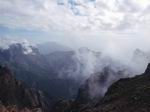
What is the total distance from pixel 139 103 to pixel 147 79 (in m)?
45.1

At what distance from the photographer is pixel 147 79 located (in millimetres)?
143500

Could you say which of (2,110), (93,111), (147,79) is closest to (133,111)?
(93,111)

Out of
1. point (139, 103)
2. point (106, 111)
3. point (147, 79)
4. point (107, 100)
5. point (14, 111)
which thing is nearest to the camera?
point (139, 103)

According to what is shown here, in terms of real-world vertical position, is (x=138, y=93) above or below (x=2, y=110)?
above

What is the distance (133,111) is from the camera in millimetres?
95625

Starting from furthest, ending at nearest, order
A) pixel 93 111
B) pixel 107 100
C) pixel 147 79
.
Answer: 1. pixel 147 79
2. pixel 107 100
3. pixel 93 111

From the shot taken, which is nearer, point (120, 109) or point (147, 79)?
point (120, 109)

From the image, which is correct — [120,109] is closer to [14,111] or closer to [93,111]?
[93,111]

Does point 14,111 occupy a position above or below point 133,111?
below

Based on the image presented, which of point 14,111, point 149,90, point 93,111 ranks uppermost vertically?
point 149,90

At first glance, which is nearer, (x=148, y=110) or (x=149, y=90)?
(x=148, y=110)

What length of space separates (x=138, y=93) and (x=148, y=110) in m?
19.9

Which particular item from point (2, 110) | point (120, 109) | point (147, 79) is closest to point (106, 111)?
point (120, 109)

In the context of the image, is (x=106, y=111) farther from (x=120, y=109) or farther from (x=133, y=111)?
(x=133, y=111)
